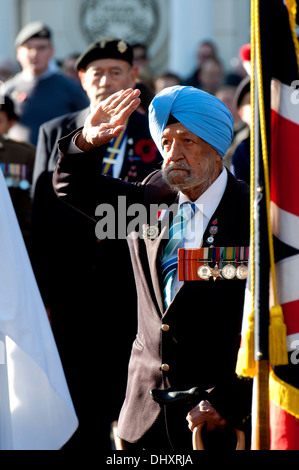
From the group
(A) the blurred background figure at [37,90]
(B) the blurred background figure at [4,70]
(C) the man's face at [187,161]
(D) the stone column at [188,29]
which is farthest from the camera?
(D) the stone column at [188,29]

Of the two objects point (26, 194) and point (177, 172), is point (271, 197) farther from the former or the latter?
point (26, 194)

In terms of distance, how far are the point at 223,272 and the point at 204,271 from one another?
2.9 inches

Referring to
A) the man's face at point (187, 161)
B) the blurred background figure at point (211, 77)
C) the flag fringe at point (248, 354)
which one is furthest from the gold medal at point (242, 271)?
the blurred background figure at point (211, 77)

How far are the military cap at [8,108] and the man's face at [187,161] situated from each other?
10.0 feet

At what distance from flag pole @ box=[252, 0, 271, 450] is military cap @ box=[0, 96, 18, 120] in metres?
3.84

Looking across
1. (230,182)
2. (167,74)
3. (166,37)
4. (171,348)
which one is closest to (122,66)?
(230,182)

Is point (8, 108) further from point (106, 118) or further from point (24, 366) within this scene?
point (24, 366)

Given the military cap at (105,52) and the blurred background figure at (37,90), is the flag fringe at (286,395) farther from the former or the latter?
the blurred background figure at (37,90)

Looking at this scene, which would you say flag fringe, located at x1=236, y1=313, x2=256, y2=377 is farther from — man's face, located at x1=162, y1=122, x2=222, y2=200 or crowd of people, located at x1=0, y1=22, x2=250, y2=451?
crowd of people, located at x1=0, y1=22, x2=250, y2=451

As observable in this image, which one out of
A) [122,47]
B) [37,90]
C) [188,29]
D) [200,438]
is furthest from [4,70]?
[200,438]

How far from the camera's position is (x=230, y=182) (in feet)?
13.6

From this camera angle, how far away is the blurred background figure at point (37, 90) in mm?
8008

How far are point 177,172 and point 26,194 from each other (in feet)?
9.08

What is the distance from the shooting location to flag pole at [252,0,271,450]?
3215 millimetres
